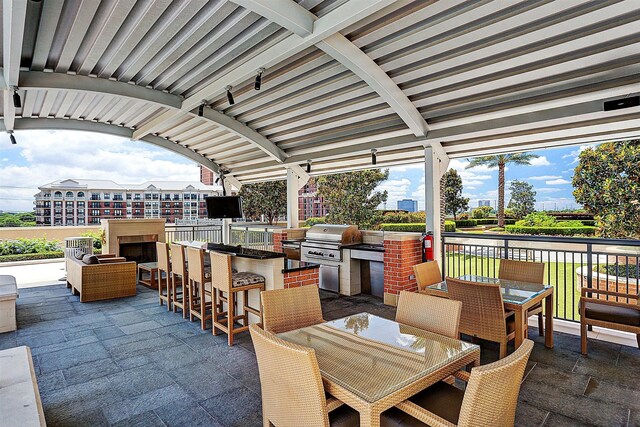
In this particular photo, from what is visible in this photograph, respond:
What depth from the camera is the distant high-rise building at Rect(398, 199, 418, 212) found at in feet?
60.6

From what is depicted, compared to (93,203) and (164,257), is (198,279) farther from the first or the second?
(93,203)

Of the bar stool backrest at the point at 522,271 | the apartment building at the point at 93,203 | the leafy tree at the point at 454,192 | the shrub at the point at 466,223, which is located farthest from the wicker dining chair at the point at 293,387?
the leafy tree at the point at 454,192

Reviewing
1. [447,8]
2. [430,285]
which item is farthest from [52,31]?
[430,285]

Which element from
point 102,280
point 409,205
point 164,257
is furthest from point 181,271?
point 409,205

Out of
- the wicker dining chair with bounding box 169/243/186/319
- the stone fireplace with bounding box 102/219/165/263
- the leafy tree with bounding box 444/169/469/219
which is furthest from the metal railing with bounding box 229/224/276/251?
the leafy tree with bounding box 444/169/469/219

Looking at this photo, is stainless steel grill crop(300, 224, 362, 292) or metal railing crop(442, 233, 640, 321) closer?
metal railing crop(442, 233, 640, 321)

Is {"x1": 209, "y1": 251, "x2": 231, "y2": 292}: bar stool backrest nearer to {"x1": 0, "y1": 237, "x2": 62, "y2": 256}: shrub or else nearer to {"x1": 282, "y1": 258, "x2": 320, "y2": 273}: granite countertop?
{"x1": 282, "y1": 258, "x2": 320, "y2": 273}: granite countertop

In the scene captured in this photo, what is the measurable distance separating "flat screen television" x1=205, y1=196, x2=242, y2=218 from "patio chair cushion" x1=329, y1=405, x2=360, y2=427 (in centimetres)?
670

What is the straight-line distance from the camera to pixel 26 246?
10.2 m

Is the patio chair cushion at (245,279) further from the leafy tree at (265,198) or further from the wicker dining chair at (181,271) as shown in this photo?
the leafy tree at (265,198)

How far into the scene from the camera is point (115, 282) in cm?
598

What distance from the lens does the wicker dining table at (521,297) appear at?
306cm

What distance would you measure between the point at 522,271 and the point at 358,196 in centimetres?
1218

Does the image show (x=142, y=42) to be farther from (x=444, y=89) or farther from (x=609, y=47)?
(x=609, y=47)
